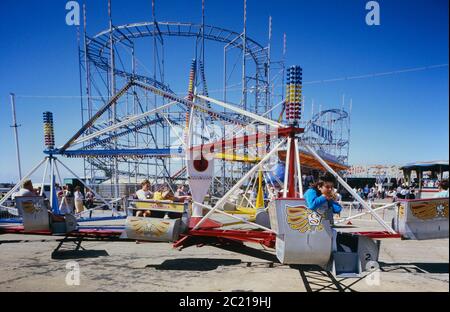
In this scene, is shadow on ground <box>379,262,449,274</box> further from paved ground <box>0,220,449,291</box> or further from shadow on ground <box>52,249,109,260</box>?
shadow on ground <box>52,249,109,260</box>

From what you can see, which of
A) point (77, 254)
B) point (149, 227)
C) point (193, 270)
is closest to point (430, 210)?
point (193, 270)

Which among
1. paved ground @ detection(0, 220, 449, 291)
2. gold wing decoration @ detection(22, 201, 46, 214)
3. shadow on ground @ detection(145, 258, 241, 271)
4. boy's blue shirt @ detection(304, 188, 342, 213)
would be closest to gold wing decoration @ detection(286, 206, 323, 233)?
boy's blue shirt @ detection(304, 188, 342, 213)

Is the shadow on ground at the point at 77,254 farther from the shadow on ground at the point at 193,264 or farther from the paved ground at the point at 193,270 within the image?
the shadow on ground at the point at 193,264

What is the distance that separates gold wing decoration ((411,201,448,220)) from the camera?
4.54 meters

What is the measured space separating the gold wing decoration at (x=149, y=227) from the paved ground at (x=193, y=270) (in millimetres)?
728

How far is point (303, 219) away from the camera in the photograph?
14.0 ft

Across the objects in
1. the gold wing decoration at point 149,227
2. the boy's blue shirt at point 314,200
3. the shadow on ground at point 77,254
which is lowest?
the shadow on ground at point 77,254

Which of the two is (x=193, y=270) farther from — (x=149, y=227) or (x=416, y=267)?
(x=416, y=267)

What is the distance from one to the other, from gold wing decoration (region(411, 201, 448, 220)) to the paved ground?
2.89 feet

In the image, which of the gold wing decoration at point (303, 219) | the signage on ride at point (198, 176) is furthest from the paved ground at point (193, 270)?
the signage on ride at point (198, 176)

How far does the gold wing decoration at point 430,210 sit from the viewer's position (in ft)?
14.9
